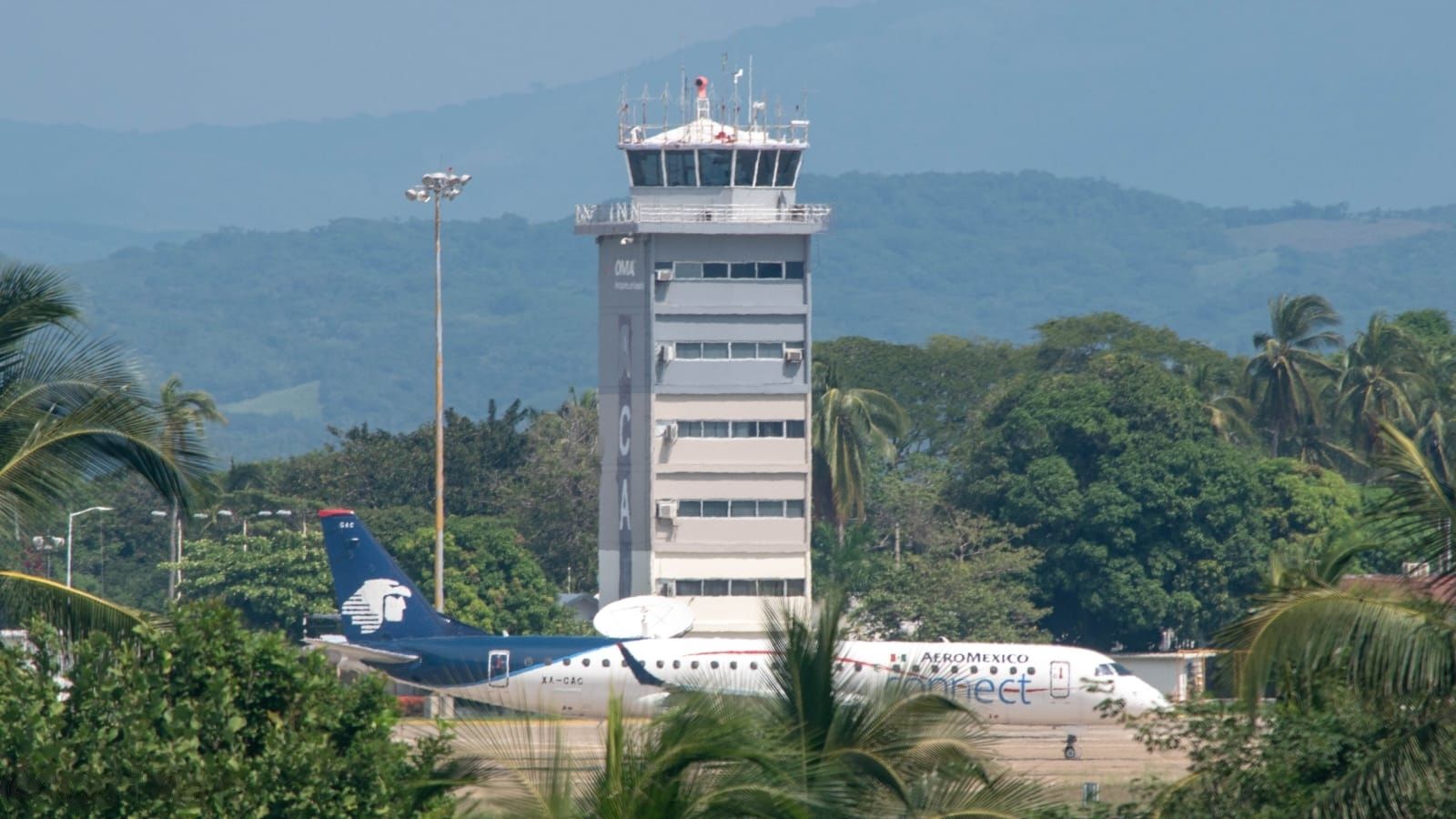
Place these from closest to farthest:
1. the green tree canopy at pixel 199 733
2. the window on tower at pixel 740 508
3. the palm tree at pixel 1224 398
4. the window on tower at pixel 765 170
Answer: the green tree canopy at pixel 199 733
the window on tower at pixel 740 508
the window on tower at pixel 765 170
the palm tree at pixel 1224 398

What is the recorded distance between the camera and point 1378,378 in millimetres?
119312

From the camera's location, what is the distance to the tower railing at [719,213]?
90188mm

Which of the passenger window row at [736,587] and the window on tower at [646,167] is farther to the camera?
the window on tower at [646,167]

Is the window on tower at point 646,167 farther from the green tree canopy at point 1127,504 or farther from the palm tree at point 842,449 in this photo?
the green tree canopy at point 1127,504

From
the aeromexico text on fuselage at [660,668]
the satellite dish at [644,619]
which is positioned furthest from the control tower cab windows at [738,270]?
the aeromexico text on fuselage at [660,668]

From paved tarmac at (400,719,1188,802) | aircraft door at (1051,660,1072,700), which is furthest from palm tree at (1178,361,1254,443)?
aircraft door at (1051,660,1072,700)

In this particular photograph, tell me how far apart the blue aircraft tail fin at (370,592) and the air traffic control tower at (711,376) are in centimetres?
2024

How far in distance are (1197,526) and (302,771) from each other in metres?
79.9

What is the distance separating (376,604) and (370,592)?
430 millimetres

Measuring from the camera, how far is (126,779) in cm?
2270

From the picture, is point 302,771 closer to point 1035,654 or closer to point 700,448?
point 1035,654

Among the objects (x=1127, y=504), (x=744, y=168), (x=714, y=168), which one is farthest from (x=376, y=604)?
(x=1127, y=504)

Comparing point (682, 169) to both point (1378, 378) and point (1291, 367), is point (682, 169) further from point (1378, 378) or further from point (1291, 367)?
point (1378, 378)

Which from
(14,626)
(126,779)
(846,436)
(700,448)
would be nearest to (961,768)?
(126,779)
